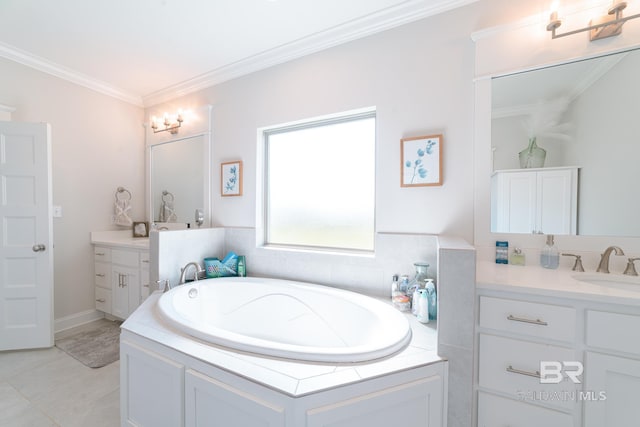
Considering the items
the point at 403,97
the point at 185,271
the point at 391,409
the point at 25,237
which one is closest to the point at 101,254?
the point at 25,237

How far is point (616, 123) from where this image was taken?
1370 mm

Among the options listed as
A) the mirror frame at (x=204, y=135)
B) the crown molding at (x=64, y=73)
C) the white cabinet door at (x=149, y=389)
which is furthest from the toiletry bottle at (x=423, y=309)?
the crown molding at (x=64, y=73)

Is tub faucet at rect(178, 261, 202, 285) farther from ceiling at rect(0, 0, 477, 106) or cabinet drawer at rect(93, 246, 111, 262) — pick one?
ceiling at rect(0, 0, 477, 106)

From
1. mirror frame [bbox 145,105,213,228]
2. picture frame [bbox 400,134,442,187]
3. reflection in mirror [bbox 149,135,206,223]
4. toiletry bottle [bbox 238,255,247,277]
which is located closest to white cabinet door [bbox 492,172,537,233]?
picture frame [bbox 400,134,442,187]

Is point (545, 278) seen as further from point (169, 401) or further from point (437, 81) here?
point (169, 401)

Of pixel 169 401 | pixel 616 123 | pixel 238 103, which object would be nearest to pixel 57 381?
pixel 169 401

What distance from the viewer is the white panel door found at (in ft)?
7.25

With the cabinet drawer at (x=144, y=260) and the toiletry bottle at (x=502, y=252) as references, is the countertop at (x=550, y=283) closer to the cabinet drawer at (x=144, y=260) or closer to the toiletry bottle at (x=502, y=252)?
the toiletry bottle at (x=502, y=252)

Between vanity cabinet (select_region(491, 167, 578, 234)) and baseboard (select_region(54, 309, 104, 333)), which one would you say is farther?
A: baseboard (select_region(54, 309, 104, 333))

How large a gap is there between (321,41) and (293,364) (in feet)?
7.45

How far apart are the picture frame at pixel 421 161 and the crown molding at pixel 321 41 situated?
2.73ft

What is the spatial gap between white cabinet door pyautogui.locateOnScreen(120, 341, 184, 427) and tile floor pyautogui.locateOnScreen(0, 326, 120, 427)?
415 mm

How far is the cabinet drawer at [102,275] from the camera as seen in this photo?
2.79 m

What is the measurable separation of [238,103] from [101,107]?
5.57 ft
